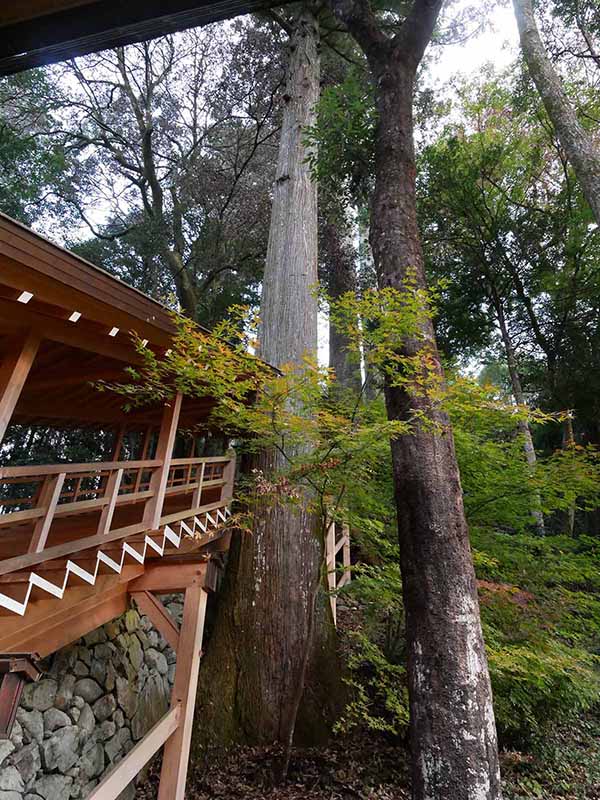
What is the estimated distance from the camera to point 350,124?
3.83m

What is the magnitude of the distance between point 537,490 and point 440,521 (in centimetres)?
223

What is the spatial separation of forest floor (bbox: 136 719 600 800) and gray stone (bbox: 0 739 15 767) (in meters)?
1.33

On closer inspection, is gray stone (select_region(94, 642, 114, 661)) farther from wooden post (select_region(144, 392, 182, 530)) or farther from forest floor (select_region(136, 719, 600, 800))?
wooden post (select_region(144, 392, 182, 530))

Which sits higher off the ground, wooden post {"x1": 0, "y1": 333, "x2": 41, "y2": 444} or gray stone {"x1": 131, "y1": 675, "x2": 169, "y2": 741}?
wooden post {"x1": 0, "y1": 333, "x2": 41, "y2": 444}

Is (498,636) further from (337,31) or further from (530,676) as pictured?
(337,31)

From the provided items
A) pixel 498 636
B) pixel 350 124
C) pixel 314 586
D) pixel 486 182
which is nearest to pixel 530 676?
pixel 498 636

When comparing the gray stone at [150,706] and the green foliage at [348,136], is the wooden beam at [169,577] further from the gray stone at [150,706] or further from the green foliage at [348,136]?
the green foliage at [348,136]

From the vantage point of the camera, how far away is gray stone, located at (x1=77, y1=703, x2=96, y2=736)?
3.31 m

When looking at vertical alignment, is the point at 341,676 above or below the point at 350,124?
below

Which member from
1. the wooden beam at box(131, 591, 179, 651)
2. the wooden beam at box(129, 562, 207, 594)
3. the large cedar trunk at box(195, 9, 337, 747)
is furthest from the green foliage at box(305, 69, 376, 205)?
the wooden beam at box(131, 591, 179, 651)

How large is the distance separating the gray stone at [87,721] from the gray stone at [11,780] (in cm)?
58

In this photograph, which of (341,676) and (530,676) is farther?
(341,676)

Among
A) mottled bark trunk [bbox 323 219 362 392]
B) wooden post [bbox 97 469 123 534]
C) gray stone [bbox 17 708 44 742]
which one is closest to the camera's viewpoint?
wooden post [bbox 97 469 123 534]

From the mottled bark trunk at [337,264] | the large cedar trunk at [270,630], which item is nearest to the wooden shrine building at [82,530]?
the large cedar trunk at [270,630]
